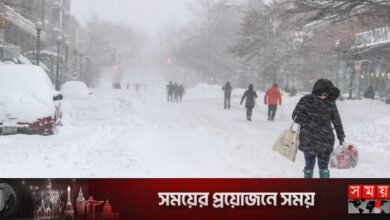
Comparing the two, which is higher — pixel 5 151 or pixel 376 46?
pixel 376 46

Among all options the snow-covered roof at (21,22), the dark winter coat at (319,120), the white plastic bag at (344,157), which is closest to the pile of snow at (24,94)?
the dark winter coat at (319,120)

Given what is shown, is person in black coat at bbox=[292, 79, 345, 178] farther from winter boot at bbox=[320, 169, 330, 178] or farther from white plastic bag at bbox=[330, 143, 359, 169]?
white plastic bag at bbox=[330, 143, 359, 169]

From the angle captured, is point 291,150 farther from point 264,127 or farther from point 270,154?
point 264,127

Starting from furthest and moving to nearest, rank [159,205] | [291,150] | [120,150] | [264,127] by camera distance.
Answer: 1. [264,127]
2. [120,150]
3. [291,150]
4. [159,205]

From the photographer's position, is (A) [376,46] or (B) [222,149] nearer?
(B) [222,149]

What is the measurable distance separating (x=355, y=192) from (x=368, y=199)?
5.6 inches

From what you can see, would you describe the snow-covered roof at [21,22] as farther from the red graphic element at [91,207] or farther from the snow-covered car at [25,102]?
the red graphic element at [91,207]

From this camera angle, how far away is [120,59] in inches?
3127

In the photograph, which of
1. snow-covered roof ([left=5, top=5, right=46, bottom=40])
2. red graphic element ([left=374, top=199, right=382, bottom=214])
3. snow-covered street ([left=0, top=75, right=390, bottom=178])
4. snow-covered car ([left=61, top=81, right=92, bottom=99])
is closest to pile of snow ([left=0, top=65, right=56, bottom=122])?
snow-covered street ([left=0, top=75, right=390, bottom=178])

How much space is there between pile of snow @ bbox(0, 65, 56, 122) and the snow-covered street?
0.61 metres

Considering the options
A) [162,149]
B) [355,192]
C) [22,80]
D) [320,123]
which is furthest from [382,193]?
[22,80]

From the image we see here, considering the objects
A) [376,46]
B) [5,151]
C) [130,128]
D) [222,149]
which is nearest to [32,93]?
[5,151]

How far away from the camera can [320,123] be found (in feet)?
18.9

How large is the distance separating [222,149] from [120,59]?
7191cm
